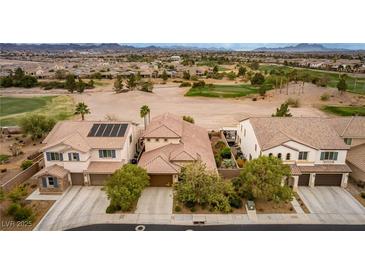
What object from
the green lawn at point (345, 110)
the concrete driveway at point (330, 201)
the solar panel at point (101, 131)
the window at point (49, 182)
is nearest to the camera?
the concrete driveway at point (330, 201)

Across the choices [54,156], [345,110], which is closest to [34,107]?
[54,156]

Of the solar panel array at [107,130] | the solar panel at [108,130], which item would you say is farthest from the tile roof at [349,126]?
the solar panel at [108,130]

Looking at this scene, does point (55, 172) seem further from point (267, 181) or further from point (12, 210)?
point (267, 181)

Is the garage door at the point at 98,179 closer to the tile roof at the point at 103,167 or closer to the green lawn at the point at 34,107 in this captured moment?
the tile roof at the point at 103,167

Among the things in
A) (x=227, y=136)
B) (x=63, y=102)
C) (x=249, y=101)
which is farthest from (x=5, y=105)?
(x=249, y=101)

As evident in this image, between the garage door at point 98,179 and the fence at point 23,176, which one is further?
the garage door at point 98,179

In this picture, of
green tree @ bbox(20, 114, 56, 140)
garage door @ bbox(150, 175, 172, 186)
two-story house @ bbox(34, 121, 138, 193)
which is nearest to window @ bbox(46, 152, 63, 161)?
two-story house @ bbox(34, 121, 138, 193)

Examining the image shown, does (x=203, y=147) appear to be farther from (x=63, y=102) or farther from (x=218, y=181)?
(x=63, y=102)
